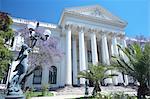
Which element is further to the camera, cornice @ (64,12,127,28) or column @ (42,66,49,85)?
cornice @ (64,12,127,28)

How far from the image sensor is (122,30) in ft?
115

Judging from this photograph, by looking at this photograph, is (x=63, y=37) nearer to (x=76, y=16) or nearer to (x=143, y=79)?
(x=76, y=16)

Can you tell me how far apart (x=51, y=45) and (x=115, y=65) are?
50.0 ft

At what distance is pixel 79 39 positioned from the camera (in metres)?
29.8

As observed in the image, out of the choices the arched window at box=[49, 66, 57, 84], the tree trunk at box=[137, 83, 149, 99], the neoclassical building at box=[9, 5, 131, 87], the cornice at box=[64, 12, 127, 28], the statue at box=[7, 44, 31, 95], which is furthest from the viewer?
the cornice at box=[64, 12, 127, 28]

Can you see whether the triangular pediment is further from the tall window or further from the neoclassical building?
the tall window

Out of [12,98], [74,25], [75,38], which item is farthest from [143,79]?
[75,38]

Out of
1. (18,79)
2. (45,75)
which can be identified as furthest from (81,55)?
(18,79)

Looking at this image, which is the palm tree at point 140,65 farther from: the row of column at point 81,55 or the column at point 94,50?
the column at point 94,50

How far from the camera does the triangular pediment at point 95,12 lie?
31.5m

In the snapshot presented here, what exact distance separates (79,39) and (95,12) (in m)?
8.06

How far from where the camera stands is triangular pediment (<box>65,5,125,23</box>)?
31456 millimetres

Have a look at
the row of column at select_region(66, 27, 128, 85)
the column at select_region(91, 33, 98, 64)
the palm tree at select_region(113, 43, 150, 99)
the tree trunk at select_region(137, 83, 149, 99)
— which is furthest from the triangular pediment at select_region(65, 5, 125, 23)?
the tree trunk at select_region(137, 83, 149, 99)

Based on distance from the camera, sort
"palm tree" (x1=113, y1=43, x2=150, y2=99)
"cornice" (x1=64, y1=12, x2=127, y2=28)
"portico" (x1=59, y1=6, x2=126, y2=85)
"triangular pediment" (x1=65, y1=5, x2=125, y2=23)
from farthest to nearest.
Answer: "triangular pediment" (x1=65, y1=5, x2=125, y2=23)
"cornice" (x1=64, y1=12, x2=127, y2=28)
"portico" (x1=59, y1=6, x2=126, y2=85)
"palm tree" (x1=113, y1=43, x2=150, y2=99)
